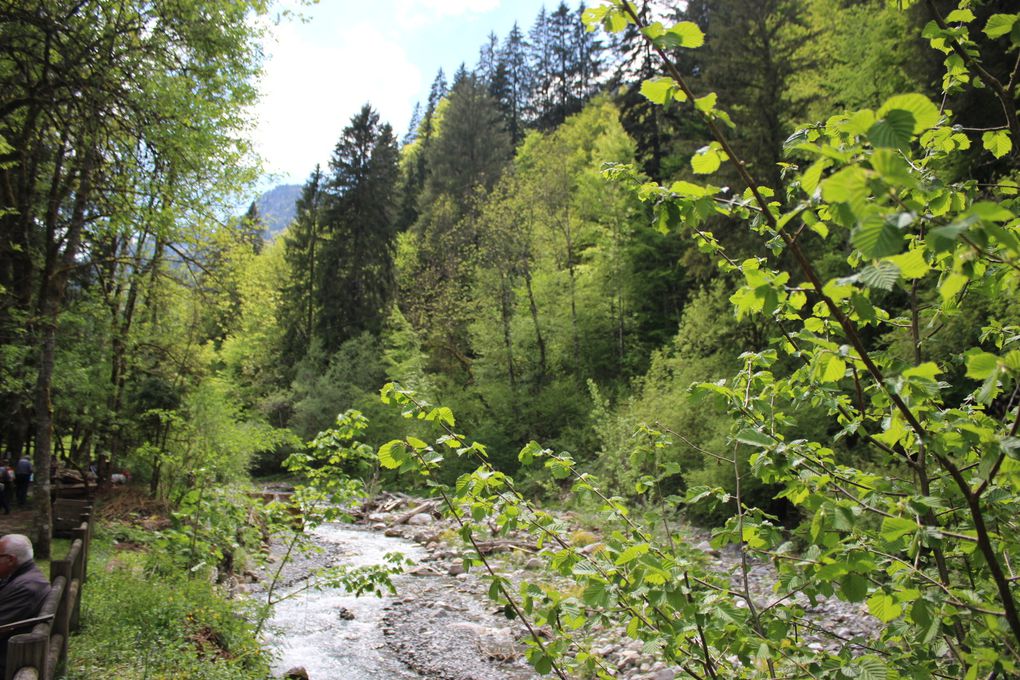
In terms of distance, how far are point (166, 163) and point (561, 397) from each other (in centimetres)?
1722

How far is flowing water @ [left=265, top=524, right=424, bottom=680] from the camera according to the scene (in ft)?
25.9

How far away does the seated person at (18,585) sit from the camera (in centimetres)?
463

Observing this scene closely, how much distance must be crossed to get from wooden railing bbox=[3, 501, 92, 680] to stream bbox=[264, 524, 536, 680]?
222 cm

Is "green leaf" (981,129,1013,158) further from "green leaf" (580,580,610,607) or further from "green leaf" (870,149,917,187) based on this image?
"green leaf" (580,580,610,607)

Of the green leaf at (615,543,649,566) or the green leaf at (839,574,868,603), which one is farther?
the green leaf at (615,543,649,566)

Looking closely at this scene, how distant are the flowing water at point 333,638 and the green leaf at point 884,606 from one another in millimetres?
5380

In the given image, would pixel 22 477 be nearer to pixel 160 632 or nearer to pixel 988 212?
pixel 160 632

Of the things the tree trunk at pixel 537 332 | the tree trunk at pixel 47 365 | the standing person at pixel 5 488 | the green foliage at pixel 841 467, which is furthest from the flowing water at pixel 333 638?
the tree trunk at pixel 537 332

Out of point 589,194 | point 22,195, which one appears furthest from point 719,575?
point 589,194

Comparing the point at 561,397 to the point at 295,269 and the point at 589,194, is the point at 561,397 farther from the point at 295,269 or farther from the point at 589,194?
the point at 295,269

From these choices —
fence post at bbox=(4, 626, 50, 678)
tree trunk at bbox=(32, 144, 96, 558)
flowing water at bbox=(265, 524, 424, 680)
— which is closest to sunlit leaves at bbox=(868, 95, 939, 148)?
fence post at bbox=(4, 626, 50, 678)

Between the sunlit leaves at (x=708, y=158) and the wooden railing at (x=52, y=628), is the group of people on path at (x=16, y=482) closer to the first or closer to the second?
the wooden railing at (x=52, y=628)

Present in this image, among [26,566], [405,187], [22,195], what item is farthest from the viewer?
[405,187]

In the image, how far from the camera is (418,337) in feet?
90.4
